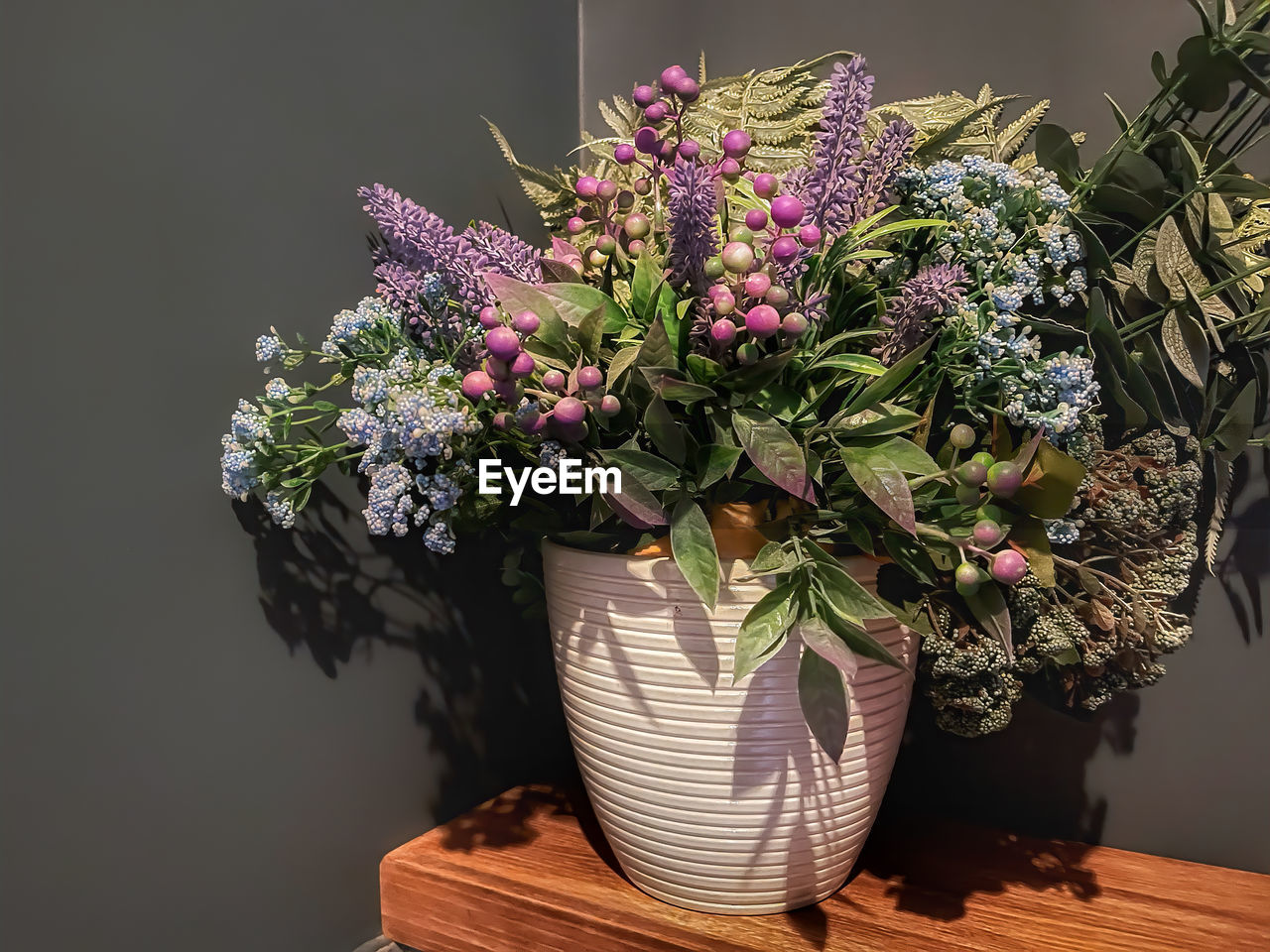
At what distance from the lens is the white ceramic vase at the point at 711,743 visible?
0.54 m

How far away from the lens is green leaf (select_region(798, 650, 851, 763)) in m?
0.44

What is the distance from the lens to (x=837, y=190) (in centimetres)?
50

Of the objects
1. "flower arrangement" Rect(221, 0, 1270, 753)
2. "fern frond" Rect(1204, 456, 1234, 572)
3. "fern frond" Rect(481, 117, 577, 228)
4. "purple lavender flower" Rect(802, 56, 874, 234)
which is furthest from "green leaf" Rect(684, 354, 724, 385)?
"fern frond" Rect(1204, 456, 1234, 572)

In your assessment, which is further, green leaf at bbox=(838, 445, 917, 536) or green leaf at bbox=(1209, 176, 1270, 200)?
green leaf at bbox=(1209, 176, 1270, 200)

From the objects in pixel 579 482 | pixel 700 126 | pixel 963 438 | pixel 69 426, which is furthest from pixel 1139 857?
pixel 69 426

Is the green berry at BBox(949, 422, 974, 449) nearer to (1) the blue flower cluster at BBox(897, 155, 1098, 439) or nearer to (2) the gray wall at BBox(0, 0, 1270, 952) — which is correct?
(1) the blue flower cluster at BBox(897, 155, 1098, 439)

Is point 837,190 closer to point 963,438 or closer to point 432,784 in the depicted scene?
point 963,438

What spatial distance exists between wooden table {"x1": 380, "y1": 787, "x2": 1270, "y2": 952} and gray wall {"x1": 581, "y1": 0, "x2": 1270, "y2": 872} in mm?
36

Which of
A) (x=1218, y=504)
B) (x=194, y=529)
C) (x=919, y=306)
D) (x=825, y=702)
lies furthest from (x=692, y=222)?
(x=1218, y=504)

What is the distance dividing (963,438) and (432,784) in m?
0.54

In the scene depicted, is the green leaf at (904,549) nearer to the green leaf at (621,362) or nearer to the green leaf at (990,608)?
the green leaf at (990,608)

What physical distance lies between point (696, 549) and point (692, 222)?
191 millimetres

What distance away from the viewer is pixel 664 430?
0.50 meters

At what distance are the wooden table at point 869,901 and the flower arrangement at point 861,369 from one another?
5.9 inches
